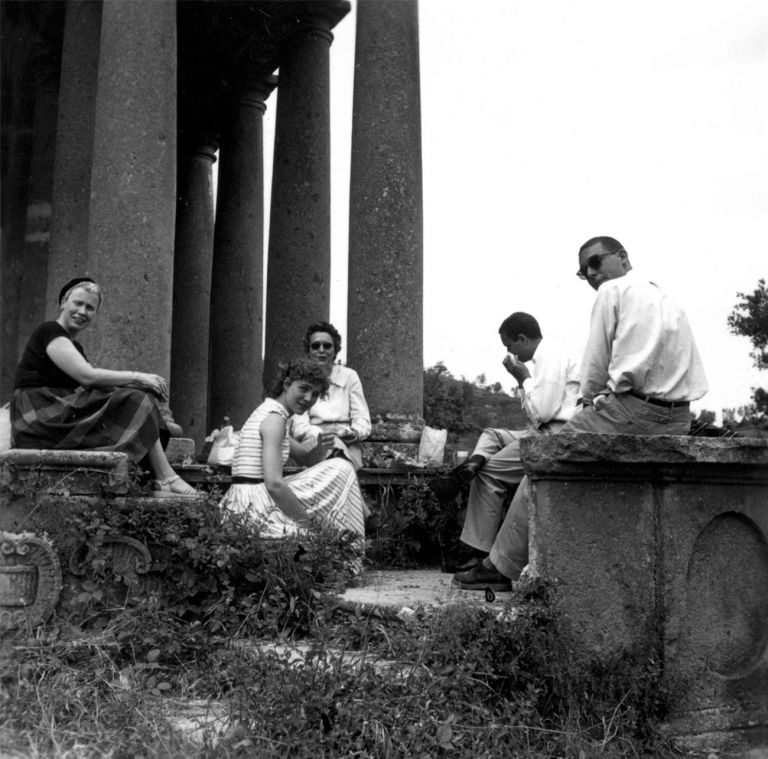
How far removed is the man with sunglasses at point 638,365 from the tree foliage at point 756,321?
14853 mm

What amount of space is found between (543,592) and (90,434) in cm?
299

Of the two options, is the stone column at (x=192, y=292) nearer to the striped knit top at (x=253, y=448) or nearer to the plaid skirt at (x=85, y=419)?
the striped knit top at (x=253, y=448)

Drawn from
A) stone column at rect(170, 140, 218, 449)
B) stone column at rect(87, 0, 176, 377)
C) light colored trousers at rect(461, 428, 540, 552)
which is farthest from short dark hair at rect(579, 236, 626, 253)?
stone column at rect(170, 140, 218, 449)

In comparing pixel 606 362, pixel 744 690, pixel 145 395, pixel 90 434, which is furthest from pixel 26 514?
pixel 744 690

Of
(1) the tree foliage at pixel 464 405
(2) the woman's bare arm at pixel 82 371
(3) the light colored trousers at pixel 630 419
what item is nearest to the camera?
(3) the light colored trousers at pixel 630 419

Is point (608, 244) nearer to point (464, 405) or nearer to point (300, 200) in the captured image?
point (300, 200)

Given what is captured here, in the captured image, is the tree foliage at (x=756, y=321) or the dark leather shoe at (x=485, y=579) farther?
the tree foliage at (x=756, y=321)

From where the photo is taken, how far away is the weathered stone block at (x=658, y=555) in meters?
5.19

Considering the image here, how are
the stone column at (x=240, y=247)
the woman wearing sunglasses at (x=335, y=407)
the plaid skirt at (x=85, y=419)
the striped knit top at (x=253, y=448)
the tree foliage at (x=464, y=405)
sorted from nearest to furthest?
the plaid skirt at (x=85, y=419)
the striped knit top at (x=253, y=448)
the woman wearing sunglasses at (x=335, y=407)
the stone column at (x=240, y=247)
the tree foliage at (x=464, y=405)

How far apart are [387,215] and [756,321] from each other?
1215 cm

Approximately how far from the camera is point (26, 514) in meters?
5.66

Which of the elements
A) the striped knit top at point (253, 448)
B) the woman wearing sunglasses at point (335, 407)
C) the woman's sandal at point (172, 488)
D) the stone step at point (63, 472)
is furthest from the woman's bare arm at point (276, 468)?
the woman wearing sunglasses at point (335, 407)

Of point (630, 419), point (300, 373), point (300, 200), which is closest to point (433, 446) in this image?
point (300, 373)

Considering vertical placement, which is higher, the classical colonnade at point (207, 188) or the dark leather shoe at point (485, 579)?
the classical colonnade at point (207, 188)
